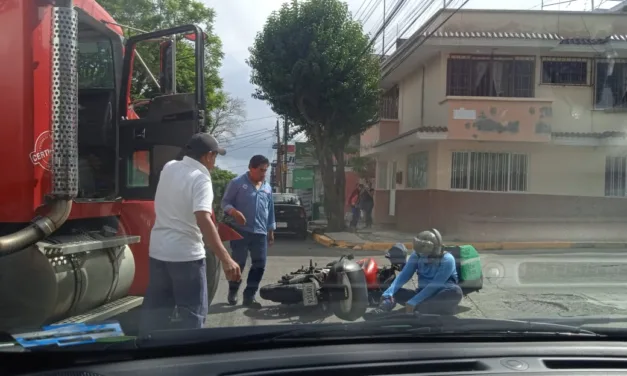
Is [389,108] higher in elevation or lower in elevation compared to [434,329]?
higher

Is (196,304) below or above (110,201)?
below

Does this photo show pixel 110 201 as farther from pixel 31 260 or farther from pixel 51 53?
pixel 51 53

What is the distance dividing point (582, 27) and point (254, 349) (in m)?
15.2

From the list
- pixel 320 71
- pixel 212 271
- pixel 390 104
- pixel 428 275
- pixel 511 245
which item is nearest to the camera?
pixel 428 275

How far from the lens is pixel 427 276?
514 cm

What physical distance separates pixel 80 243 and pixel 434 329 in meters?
2.86

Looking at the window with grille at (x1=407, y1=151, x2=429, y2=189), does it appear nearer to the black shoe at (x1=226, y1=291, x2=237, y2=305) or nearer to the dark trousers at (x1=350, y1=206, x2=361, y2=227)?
the dark trousers at (x1=350, y1=206, x2=361, y2=227)

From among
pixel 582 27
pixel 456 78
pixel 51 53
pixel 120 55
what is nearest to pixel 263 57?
pixel 456 78

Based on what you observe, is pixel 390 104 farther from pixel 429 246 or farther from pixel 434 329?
pixel 434 329

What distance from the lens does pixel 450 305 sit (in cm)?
430

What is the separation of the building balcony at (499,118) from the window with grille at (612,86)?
1283mm

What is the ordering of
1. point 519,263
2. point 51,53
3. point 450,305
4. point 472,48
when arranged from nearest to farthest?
point 51,53 → point 450,305 → point 519,263 → point 472,48

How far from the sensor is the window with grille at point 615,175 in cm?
1446

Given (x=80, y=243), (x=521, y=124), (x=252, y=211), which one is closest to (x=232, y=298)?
(x=252, y=211)
